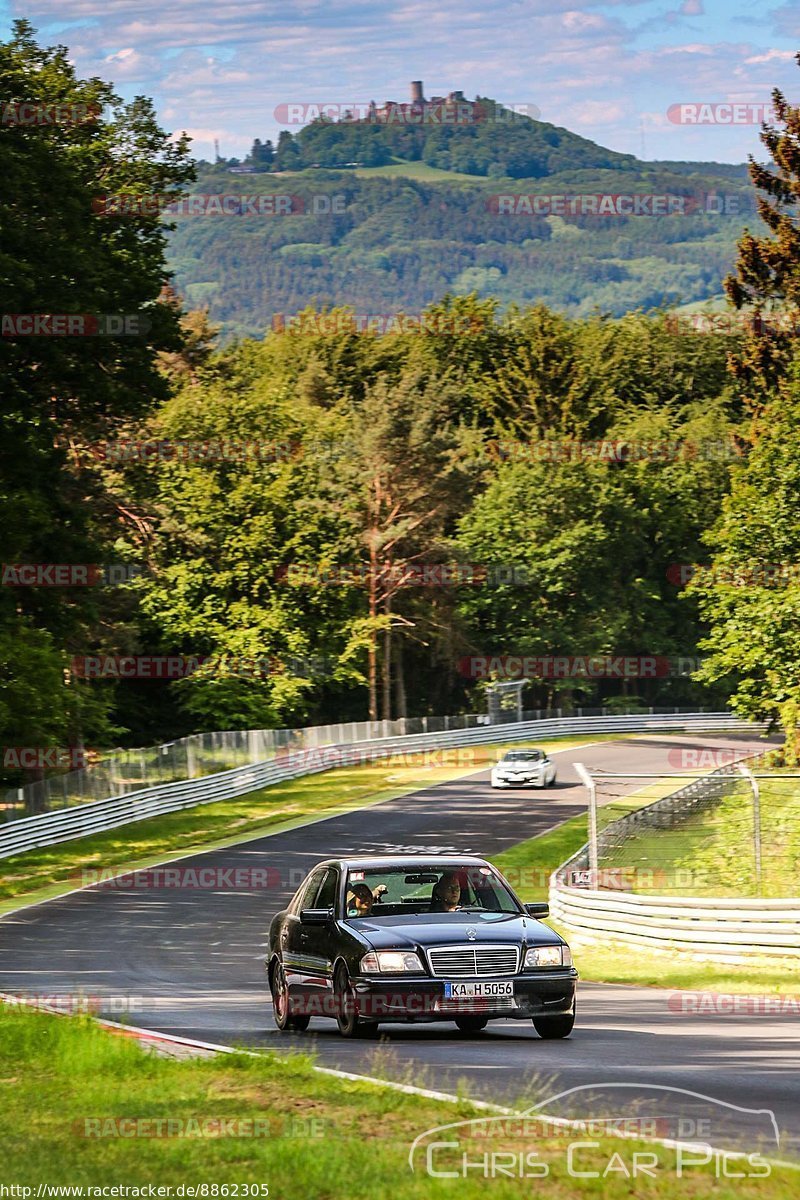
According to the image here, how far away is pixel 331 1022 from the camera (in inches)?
636

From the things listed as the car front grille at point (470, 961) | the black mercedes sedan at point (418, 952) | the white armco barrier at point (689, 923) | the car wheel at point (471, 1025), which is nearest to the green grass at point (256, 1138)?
the black mercedes sedan at point (418, 952)

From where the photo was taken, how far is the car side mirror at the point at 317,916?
14297mm

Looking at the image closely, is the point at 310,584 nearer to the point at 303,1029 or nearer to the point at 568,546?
the point at 568,546

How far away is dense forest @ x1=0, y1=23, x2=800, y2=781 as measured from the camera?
40.2 metres

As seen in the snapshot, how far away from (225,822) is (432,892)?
33.3 meters

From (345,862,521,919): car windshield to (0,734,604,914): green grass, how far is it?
1941 cm

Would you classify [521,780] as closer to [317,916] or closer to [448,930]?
[317,916]

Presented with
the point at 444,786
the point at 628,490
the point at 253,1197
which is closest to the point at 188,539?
the point at 444,786

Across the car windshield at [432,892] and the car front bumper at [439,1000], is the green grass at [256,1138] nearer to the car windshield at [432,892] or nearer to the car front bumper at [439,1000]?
the car front bumper at [439,1000]

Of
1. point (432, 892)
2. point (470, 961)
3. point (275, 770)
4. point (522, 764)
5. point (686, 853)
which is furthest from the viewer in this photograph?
point (275, 770)

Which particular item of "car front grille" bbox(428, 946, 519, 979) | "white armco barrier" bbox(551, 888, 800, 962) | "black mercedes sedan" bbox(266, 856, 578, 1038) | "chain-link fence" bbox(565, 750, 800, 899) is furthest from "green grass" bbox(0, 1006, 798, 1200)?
"chain-link fence" bbox(565, 750, 800, 899)

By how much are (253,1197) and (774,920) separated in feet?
47.2

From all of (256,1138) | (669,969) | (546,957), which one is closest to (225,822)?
(669,969)

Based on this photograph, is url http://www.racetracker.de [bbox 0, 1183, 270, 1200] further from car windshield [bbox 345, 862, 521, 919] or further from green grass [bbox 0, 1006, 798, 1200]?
car windshield [bbox 345, 862, 521, 919]
